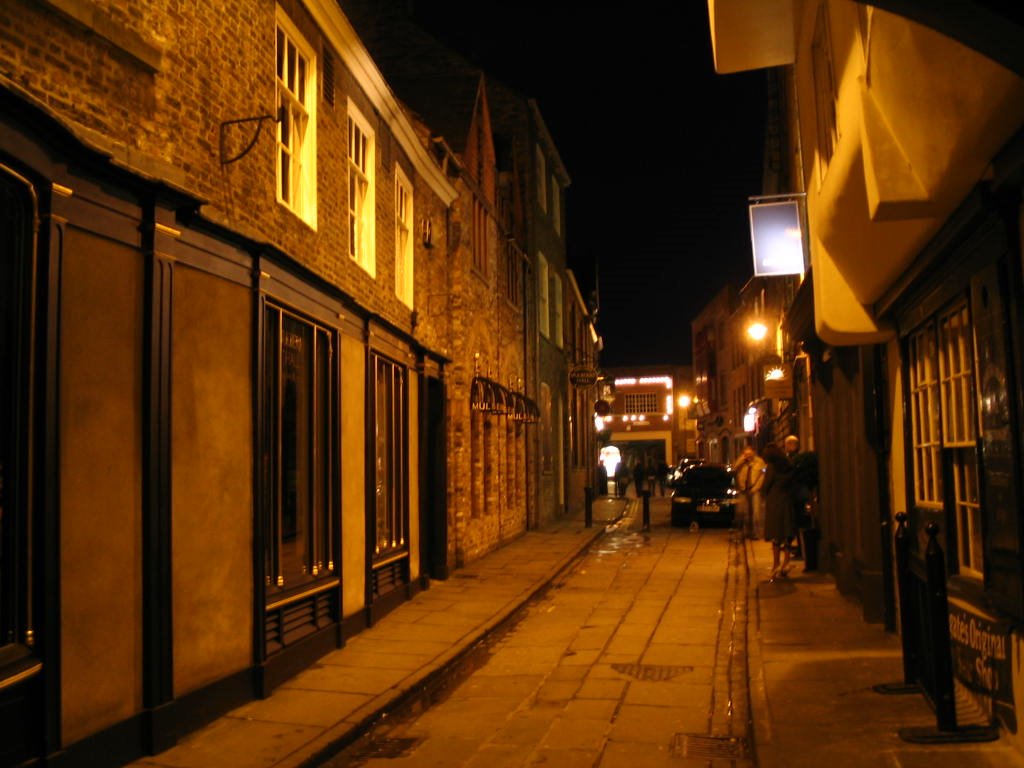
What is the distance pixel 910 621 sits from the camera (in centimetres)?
699

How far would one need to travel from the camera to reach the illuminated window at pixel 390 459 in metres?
12.0

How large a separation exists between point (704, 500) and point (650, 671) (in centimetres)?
1631

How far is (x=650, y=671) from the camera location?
905 centimetres

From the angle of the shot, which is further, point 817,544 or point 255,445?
point 817,544

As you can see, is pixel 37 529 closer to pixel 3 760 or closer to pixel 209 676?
pixel 3 760

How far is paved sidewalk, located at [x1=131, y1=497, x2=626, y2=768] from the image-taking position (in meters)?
6.50

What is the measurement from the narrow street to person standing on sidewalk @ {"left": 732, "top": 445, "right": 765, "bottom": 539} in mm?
2452

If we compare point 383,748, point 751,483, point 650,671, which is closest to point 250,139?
point 383,748

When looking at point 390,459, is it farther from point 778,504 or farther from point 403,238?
point 778,504

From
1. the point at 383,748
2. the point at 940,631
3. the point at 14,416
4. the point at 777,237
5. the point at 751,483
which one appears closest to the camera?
the point at 14,416

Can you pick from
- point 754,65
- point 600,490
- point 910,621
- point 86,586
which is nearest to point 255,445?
point 86,586

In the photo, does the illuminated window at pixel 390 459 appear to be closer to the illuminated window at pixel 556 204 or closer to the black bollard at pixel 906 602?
the black bollard at pixel 906 602

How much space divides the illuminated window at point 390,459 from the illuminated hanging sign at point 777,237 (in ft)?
21.4

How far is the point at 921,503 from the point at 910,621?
1747mm
